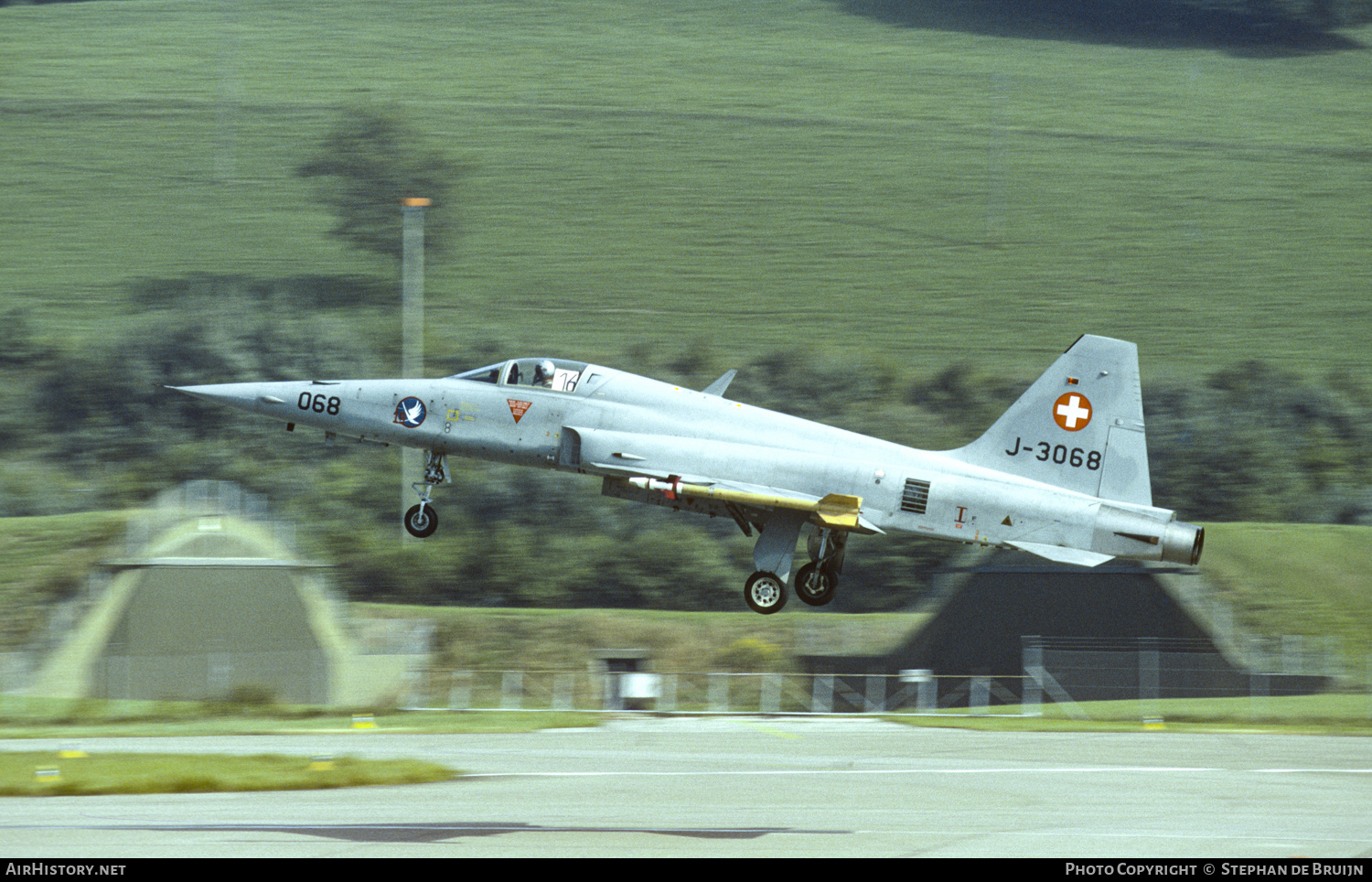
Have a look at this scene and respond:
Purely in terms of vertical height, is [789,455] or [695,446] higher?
[695,446]

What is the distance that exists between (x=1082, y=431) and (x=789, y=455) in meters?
5.37

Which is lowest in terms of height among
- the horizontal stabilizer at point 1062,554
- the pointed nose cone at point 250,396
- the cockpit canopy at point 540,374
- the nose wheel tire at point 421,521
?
the horizontal stabilizer at point 1062,554

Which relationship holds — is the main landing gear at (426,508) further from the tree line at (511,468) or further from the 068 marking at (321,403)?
the tree line at (511,468)

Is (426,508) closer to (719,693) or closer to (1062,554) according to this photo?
(1062,554)

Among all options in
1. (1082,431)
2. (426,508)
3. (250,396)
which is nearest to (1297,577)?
(1082,431)

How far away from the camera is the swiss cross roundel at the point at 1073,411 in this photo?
2712 cm

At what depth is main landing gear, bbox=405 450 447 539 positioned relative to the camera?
88.1 ft

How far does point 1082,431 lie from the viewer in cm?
2709

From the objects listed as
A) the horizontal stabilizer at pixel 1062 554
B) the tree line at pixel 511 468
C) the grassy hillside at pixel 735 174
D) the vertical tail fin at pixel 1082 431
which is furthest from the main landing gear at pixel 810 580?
the grassy hillside at pixel 735 174

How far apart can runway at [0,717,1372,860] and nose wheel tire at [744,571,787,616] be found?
3.97 metres

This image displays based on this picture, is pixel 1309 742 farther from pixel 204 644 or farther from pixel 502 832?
pixel 204 644

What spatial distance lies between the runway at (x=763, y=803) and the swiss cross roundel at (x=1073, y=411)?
7245 millimetres

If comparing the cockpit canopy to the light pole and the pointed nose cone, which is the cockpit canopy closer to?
the pointed nose cone
